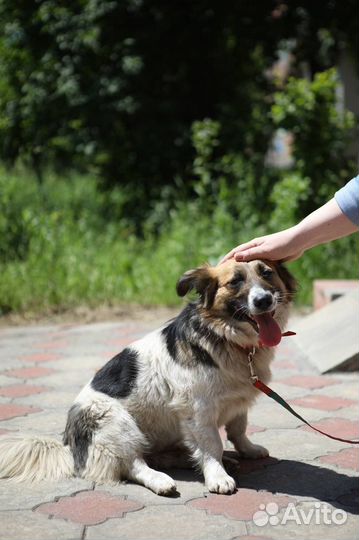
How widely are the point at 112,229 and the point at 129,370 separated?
25.8 feet

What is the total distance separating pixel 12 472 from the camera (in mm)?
3379

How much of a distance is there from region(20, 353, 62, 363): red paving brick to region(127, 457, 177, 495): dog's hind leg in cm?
275

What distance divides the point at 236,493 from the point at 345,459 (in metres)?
0.76

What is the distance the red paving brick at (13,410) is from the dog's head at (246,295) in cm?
161

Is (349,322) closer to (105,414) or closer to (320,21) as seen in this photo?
(105,414)

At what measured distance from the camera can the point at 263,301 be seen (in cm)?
319

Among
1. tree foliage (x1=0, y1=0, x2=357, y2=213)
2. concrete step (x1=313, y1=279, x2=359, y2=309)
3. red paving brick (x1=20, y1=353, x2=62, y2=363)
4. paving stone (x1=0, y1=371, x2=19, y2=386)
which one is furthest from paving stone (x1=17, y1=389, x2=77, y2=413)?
tree foliage (x1=0, y1=0, x2=357, y2=213)

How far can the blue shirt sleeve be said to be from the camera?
9.89ft

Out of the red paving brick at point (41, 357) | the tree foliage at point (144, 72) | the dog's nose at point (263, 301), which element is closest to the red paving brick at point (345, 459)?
the dog's nose at point (263, 301)

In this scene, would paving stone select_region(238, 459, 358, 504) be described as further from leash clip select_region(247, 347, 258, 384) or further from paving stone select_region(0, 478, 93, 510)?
paving stone select_region(0, 478, 93, 510)

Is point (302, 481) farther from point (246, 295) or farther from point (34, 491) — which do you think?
point (34, 491)

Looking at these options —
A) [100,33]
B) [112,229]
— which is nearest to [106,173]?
[112,229]

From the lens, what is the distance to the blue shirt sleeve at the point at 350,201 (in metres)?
3.02

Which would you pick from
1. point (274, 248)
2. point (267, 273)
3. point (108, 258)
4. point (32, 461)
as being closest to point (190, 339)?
A: point (267, 273)
